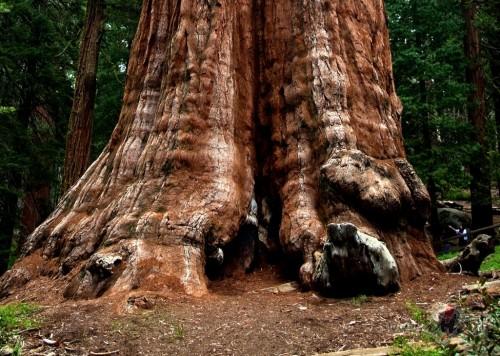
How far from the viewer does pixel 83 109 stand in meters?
11.2

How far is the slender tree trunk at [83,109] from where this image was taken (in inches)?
436

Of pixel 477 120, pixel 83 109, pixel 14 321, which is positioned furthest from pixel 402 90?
pixel 14 321

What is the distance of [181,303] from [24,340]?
1491 millimetres

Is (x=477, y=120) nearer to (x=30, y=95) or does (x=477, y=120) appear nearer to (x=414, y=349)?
(x=414, y=349)

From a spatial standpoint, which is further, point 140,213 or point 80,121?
point 80,121

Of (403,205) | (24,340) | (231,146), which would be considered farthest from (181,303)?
(403,205)

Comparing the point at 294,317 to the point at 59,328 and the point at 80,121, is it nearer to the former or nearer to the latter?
the point at 59,328

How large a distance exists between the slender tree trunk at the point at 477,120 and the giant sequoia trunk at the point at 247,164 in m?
A: 7.55

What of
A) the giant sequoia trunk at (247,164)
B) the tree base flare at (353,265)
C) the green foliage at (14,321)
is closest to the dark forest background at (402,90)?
the giant sequoia trunk at (247,164)

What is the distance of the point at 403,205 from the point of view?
6688 mm

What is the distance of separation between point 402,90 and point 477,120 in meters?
2.49

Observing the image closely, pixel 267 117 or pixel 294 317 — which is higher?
pixel 267 117

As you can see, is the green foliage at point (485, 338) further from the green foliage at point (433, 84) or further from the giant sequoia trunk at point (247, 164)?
the green foliage at point (433, 84)

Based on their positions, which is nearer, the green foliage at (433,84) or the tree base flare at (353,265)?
the tree base flare at (353,265)
